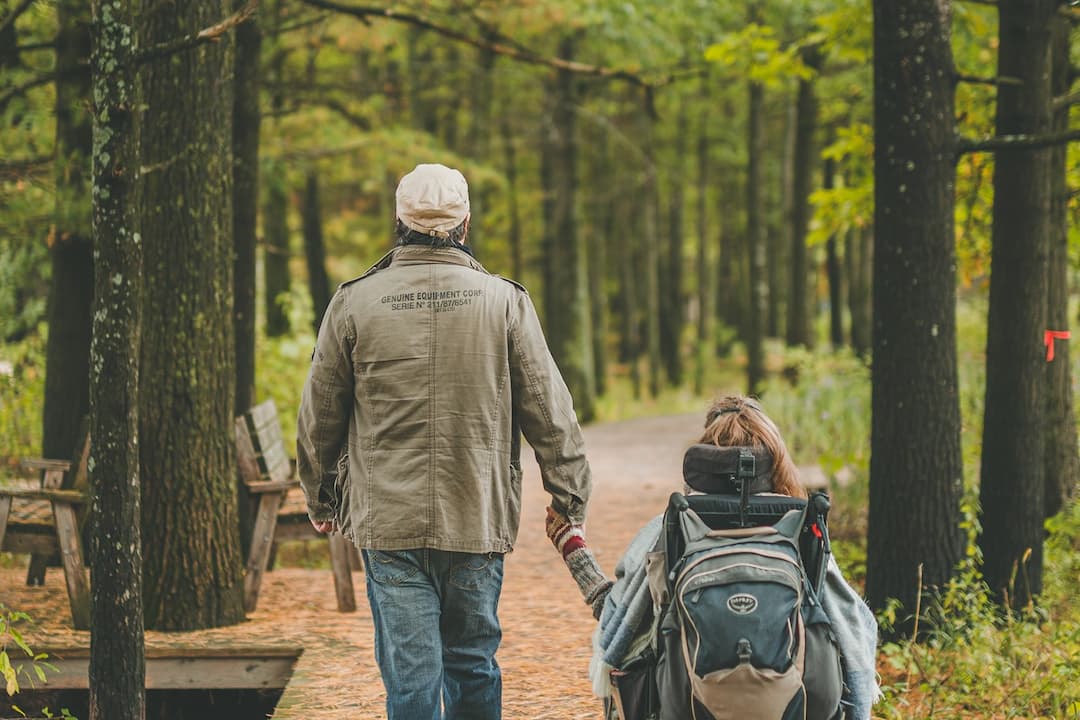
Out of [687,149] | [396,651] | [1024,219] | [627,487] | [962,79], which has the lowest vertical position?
[627,487]

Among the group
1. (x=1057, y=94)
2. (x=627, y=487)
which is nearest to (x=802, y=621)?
(x=1057, y=94)

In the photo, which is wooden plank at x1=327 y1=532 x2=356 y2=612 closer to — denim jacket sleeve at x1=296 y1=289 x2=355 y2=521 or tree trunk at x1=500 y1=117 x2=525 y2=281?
denim jacket sleeve at x1=296 y1=289 x2=355 y2=521

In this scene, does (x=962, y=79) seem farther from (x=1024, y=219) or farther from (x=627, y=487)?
(x=627, y=487)

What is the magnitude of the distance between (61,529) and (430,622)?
12.9ft

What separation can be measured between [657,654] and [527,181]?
29.2 m

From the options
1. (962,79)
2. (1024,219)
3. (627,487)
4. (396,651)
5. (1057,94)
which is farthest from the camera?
(627,487)

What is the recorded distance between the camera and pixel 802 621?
319cm

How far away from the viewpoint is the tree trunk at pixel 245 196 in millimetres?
9117

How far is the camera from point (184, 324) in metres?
6.50

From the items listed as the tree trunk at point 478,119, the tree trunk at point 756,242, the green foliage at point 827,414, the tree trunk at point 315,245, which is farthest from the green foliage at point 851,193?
the tree trunk at point 756,242

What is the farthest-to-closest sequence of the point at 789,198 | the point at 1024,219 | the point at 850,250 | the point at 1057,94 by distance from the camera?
the point at 850,250 → the point at 789,198 → the point at 1057,94 → the point at 1024,219

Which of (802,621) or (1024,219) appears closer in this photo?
(802,621)

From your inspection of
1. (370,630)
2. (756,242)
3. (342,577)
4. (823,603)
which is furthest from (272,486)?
(756,242)

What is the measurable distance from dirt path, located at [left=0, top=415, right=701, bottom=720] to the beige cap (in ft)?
8.34
